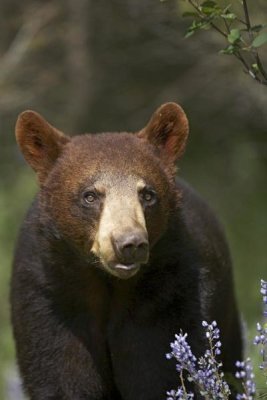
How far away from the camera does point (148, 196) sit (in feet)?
22.1

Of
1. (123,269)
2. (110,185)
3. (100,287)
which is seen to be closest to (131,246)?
(123,269)

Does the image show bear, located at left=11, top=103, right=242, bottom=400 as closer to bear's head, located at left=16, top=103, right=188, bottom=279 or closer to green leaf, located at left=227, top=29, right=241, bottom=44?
bear's head, located at left=16, top=103, right=188, bottom=279

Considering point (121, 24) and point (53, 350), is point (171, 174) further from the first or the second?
point (121, 24)

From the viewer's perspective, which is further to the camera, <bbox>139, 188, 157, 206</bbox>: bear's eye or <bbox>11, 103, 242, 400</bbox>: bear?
<bbox>11, 103, 242, 400</bbox>: bear

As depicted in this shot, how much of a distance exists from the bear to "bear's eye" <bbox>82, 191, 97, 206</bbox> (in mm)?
63

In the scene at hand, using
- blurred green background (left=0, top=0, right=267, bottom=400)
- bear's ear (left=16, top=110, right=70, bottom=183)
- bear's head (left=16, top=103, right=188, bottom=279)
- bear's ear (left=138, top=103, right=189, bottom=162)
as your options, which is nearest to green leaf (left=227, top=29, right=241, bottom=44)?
bear's head (left=16, top=103, right=188, bottom=279)

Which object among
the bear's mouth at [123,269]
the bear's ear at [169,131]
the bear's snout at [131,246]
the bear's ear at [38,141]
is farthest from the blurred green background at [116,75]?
the bear's snout at [131,246]

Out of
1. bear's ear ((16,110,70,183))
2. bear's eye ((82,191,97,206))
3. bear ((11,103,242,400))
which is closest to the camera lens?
bear's eye ((82,191,97,206))

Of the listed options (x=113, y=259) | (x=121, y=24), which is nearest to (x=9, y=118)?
(x=121, y=24)

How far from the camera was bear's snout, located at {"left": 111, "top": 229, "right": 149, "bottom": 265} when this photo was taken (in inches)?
240

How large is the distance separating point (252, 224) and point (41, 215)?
8.36 meters

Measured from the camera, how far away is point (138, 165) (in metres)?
6.82

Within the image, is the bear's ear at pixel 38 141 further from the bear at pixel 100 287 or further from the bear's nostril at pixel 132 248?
the bear's nostril at pixel 132 248

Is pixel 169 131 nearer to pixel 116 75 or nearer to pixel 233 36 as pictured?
pixel 233 36
